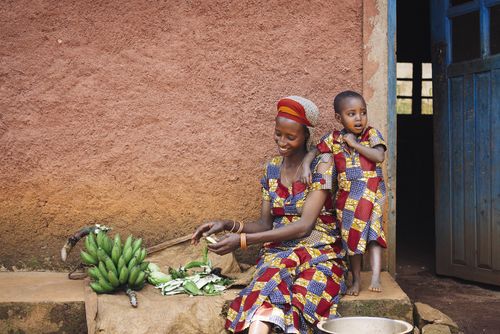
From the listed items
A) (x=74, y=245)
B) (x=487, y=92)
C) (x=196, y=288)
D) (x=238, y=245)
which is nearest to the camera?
(x=238, y=245)

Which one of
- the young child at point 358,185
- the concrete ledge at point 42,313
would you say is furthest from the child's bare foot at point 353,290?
the concrete ledge at point 42,313

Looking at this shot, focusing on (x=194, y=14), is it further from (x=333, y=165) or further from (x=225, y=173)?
(x=333, y=165)

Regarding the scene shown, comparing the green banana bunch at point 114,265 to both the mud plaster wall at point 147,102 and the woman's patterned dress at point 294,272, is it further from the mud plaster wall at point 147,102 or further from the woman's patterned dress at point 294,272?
the woman's patterned dress at point 294,272

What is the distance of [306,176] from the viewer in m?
3.70

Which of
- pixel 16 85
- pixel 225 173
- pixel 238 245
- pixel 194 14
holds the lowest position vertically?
pixel 238 245

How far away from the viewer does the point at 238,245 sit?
345 centimetres

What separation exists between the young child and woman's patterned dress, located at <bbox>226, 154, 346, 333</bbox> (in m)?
0.08

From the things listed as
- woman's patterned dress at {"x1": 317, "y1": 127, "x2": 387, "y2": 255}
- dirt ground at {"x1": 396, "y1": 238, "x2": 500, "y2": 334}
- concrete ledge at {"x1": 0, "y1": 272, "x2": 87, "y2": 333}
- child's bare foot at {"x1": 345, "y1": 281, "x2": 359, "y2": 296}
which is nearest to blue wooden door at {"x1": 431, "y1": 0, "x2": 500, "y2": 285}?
dirt ground at {"x1": 396, "y1": 238, "x2": 500, "y2": 334}

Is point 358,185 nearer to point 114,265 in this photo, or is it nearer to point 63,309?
point 114,265

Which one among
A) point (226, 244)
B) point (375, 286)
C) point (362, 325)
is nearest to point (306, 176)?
point (226, 244)

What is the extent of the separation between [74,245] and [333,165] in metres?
1.75

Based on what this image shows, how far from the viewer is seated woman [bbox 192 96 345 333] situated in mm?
3369

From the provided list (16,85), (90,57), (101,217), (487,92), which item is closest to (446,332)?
(487,92)

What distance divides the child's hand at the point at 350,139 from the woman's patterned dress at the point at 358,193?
0.14 feet
